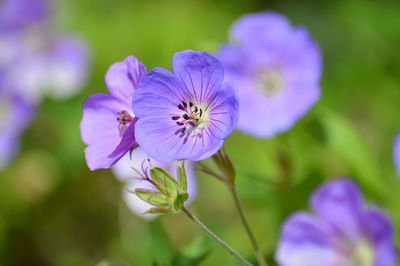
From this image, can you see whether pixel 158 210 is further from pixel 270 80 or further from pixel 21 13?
pixel 21 13

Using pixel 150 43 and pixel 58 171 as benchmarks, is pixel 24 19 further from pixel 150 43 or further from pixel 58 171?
pixel 58 171

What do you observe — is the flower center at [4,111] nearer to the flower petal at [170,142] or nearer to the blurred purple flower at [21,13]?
the blurred purple flower at [21,13]

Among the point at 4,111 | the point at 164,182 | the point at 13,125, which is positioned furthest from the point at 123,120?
the point at 4,111

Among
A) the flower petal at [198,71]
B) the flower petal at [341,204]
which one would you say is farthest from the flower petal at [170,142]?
the flower petal at [341,204]

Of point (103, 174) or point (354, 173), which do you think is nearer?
point (354, 173)

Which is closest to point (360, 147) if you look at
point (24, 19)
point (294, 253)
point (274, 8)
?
point (294, 253)

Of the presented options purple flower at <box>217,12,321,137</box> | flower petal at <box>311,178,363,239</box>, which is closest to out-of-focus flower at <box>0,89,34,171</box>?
purple flower at <box>217,12,321,137</box>

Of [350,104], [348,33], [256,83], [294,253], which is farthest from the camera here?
[348,33]
